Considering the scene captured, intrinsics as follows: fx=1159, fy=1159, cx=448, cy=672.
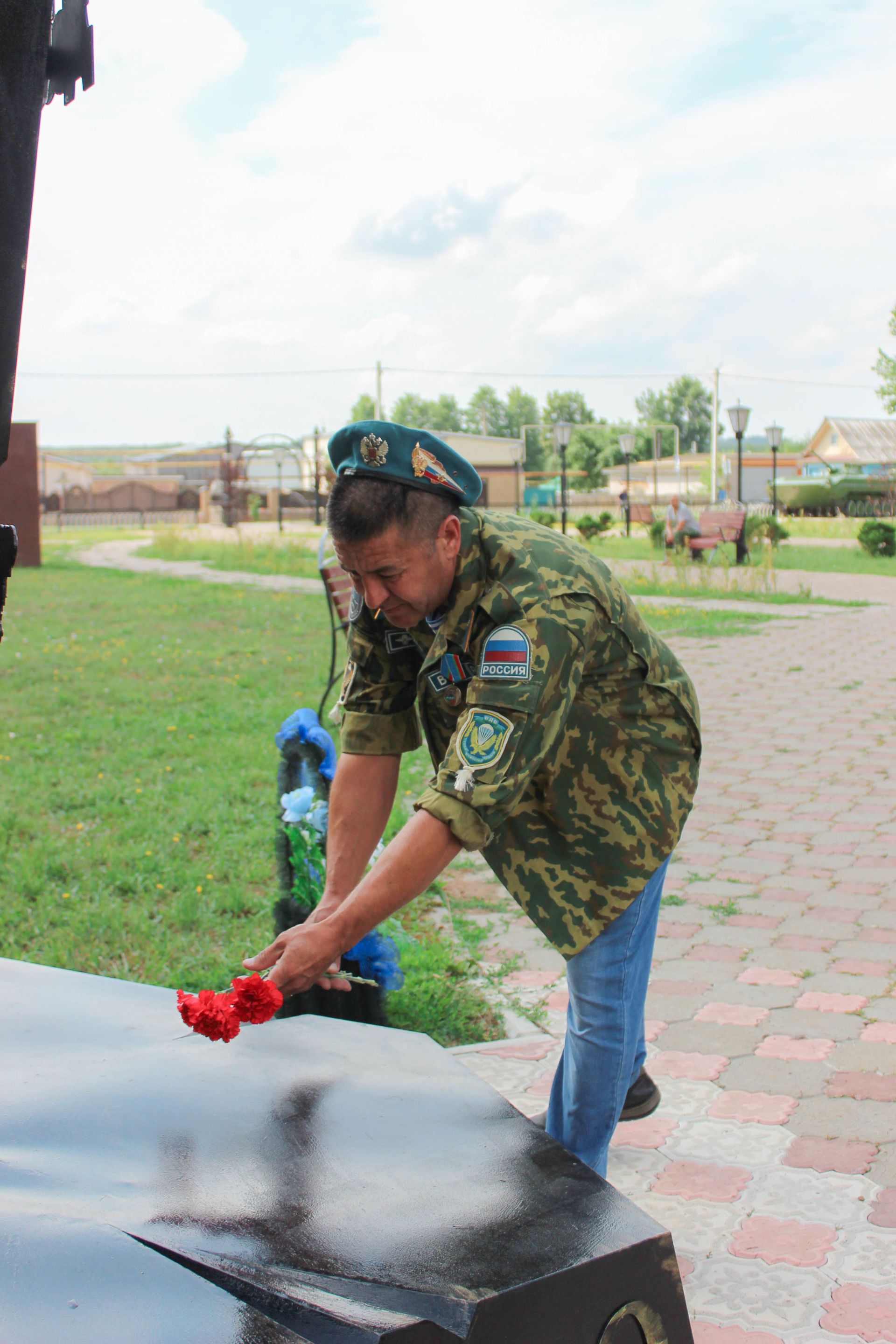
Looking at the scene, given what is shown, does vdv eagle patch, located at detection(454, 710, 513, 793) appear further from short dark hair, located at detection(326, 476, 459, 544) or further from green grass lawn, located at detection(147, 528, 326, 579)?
green grass lawn, located at detection(147, 528, 326, 579)

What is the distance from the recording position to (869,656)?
9766 millimetres

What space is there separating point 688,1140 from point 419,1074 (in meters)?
1.14

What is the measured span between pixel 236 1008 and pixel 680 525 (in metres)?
16.7

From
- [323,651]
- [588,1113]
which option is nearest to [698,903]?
[588,1113]

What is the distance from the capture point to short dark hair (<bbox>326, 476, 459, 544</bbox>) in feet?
5.84

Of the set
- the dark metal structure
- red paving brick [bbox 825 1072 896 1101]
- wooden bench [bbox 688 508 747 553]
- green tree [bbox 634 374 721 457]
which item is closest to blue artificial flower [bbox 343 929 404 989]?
red paving brick [bbox 825 1072 896 1101]

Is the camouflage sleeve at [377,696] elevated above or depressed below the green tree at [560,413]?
below

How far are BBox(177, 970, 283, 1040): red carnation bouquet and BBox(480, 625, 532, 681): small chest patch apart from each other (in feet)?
1.85

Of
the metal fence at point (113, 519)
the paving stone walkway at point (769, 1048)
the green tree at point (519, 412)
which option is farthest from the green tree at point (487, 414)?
the paving stone walkway at point (769, 1048)

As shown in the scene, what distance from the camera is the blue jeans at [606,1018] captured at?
83.8 inches

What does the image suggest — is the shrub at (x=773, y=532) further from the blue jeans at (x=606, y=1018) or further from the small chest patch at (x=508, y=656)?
the small chest patch at (x=508, y=656)

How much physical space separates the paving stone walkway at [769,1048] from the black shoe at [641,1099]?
0.34 feet

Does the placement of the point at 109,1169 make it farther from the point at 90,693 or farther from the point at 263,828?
the point at 90,693

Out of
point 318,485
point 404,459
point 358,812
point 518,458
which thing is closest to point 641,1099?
point 358,812
